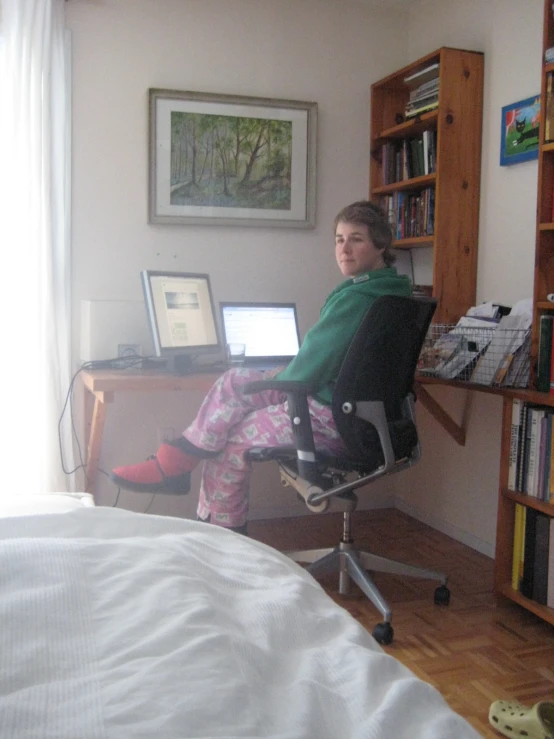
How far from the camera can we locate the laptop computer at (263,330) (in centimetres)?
312

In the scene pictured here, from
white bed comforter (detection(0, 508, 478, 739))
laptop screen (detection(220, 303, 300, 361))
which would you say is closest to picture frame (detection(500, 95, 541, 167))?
laptop screen (detection(220, 303, 300, 361))

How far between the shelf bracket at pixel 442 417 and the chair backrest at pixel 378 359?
71 centimetres

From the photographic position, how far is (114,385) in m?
2.52

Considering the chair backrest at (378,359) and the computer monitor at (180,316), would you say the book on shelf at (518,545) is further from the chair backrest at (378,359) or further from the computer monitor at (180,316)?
the computer monitor at (180,316)

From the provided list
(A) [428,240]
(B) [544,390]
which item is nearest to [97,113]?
(A) [428,240]

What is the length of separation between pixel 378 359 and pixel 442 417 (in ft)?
3.10

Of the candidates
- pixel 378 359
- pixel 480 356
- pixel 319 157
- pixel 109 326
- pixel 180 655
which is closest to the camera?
pixel 180 655

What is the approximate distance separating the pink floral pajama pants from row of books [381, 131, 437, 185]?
4.03ft

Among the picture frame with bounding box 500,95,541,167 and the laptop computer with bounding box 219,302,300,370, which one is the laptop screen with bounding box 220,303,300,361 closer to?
the laptop computer with bounding box 219,302,300,370

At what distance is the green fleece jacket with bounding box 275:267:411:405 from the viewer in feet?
7.37

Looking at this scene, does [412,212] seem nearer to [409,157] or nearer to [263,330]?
[409,157]

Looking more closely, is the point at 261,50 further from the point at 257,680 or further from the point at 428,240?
the point at 257,680

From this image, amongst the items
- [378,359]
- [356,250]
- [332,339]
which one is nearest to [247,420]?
[332,339]

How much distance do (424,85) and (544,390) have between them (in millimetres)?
1449
